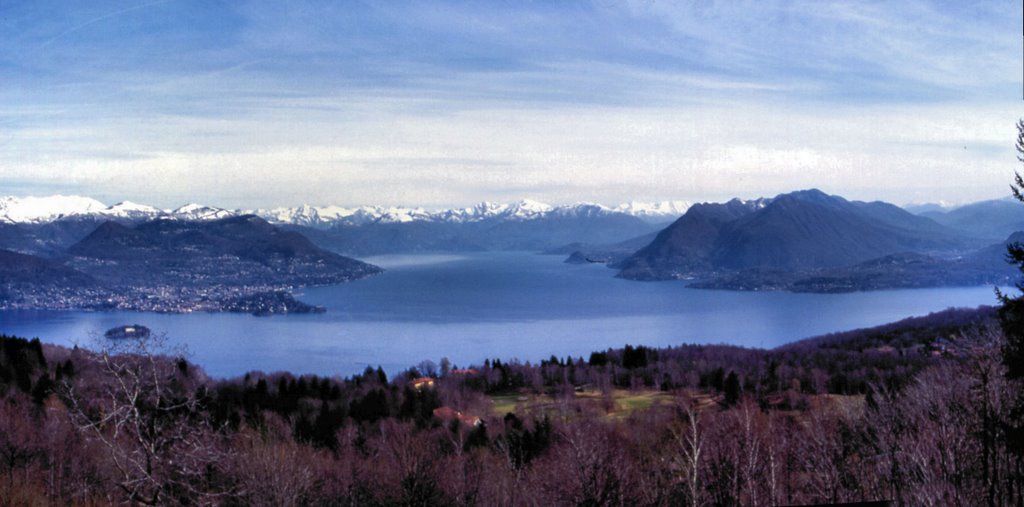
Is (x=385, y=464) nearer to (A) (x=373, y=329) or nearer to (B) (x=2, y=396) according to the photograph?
(B) (x=2, y=396)

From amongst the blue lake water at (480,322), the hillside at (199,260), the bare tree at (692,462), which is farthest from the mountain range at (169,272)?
the bare tree at (692,462)

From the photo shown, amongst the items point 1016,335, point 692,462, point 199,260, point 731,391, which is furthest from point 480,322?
point 199,260

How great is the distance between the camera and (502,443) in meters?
26.4

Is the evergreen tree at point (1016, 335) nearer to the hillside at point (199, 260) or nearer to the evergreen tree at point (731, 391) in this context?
the evergreen tree at point (731, 391)

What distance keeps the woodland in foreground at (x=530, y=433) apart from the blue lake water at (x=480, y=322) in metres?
17.2

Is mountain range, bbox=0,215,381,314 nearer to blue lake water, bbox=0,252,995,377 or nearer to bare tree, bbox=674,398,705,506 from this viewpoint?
blue lake water, bbox=0,252,995,377

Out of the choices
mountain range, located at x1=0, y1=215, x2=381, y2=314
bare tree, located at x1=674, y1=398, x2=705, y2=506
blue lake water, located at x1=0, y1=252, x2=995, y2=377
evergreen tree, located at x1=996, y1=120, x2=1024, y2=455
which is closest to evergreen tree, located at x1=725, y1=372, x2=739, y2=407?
bare tree, located at x1=674, y1=398, x2=705, y2=506

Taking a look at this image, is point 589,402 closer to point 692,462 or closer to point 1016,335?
point 692,462

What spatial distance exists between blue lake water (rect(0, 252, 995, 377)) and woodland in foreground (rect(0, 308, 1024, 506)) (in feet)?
56.6

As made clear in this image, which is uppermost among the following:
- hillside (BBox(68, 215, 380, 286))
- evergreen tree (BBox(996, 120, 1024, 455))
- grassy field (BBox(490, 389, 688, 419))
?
hillside (BBox(68, 215, 380, 286))

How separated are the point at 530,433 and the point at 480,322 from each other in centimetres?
6434

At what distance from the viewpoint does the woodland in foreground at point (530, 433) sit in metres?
9.89

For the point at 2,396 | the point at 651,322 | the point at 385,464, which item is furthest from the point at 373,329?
the point at 385,464

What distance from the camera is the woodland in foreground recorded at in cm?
989
